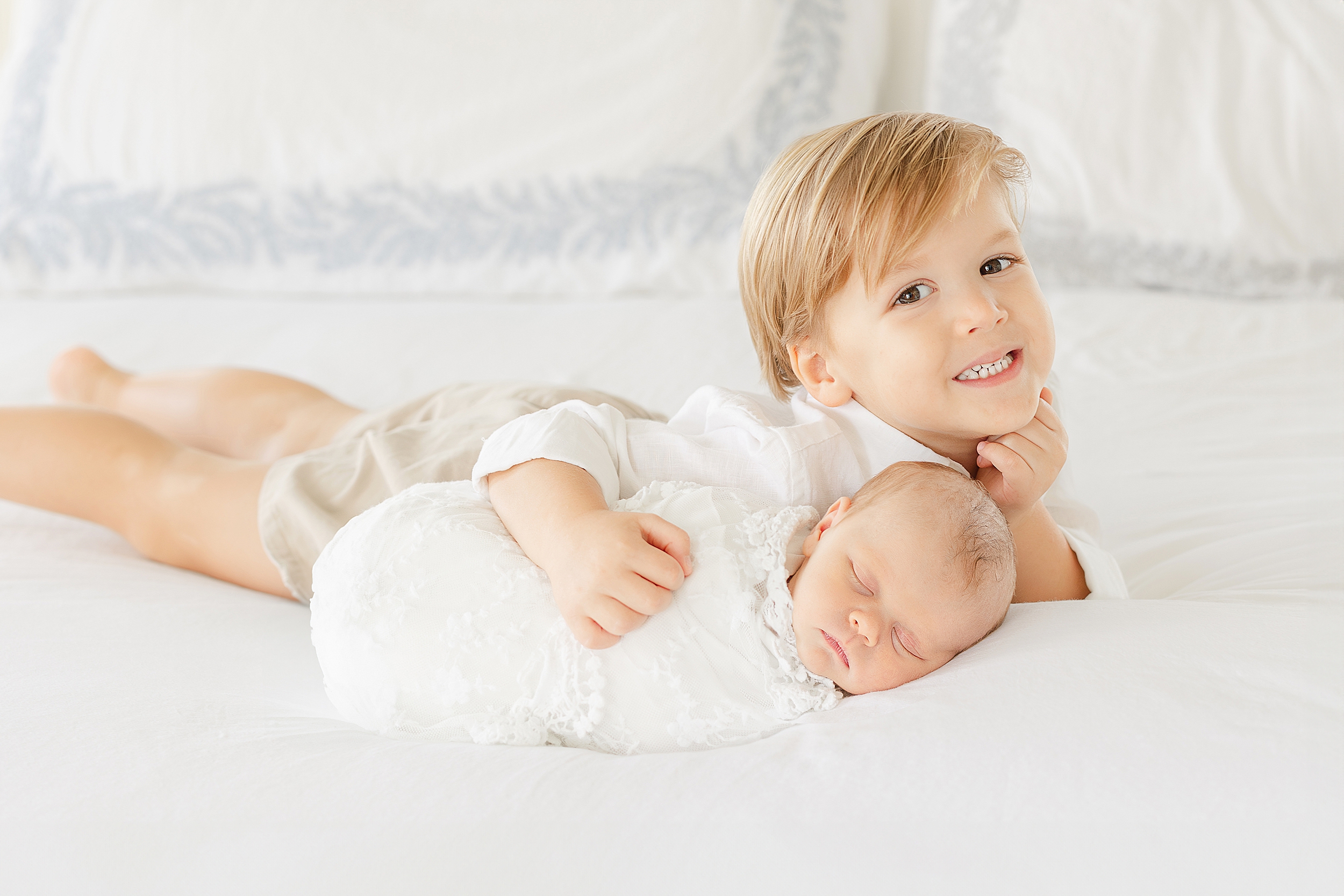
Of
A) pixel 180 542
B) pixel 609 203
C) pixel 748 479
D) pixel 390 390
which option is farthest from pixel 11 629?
pixel 609 203

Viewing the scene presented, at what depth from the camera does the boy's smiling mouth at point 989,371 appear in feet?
2.64

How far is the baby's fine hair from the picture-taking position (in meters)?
0.70

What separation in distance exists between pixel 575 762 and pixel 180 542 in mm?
646

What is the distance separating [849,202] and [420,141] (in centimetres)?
122

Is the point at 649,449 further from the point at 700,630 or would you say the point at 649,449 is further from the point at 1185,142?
the point at 1185,142

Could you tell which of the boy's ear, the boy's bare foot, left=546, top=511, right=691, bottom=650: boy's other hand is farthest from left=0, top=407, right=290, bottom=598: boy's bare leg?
the boy's ear

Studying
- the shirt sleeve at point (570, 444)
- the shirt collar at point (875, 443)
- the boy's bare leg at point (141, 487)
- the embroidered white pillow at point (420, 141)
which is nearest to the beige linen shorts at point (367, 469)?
the boy's bare leg at point (141, 487)

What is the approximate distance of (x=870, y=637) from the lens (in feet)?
2.28

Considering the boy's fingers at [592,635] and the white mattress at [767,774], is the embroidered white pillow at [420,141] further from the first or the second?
the boy's fingers at [592,635]

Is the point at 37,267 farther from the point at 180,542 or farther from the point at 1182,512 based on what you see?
the point at 1182,512

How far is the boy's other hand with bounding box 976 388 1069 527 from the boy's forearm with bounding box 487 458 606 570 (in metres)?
0.32

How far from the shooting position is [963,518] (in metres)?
0.72

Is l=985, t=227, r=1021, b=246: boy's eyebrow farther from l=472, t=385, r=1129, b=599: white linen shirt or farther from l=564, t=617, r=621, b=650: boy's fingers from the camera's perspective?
l=564, t=617, r=621, b=650: boy's fingers

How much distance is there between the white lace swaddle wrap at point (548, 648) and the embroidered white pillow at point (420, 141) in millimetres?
1063
